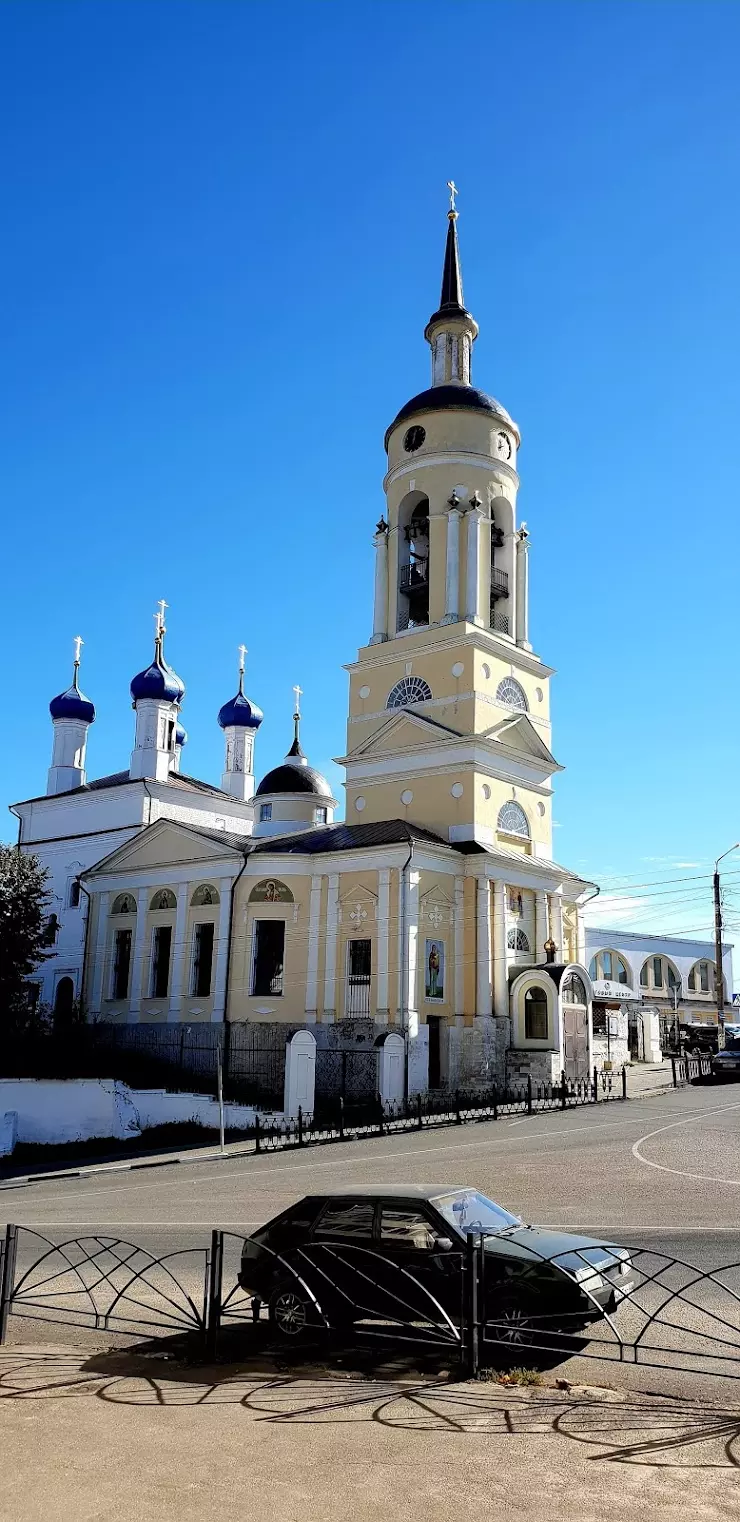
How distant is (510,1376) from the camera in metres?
7.64

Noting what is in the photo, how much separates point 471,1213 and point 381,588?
1284 inches

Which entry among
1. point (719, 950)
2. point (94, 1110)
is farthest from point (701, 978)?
point (94, 1110)

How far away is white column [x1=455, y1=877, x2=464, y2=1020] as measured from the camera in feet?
110

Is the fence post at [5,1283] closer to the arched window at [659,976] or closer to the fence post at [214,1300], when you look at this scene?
the fence post at [214,1300]

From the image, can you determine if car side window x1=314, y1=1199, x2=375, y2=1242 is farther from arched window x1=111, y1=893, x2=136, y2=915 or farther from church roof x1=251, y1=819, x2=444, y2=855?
arched window x1=111, y1=893, x2=136, y2=915

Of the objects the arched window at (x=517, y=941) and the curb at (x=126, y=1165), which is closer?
the curb at (x=126, y=1165)

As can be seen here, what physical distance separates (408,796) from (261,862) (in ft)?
17.1

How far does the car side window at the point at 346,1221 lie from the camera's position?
8.90m

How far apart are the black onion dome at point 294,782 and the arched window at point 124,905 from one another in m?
7.59

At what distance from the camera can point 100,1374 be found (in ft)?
26.3

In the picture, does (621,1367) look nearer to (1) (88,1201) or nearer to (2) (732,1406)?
(2) (732,1406)

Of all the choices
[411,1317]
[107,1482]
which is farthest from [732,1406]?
[107,1482]

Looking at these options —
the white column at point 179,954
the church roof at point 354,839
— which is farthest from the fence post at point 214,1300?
the white column at point 179,954

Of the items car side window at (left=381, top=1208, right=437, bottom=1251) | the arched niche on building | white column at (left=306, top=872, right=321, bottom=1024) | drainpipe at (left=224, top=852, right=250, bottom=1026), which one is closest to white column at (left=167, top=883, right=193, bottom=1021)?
drainpipe at (left=224, top=852, right=250, bottom=1026)
